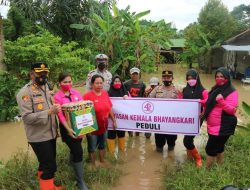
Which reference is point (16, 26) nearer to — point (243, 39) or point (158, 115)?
point (158, 115)

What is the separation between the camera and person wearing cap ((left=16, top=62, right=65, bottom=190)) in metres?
3.54

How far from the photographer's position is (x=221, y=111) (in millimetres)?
4215

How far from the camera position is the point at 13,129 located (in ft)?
26.8

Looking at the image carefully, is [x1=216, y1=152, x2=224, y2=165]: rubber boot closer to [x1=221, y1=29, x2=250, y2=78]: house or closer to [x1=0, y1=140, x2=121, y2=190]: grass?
[x1=0, y1=140, x2=121, y2=190]: grass

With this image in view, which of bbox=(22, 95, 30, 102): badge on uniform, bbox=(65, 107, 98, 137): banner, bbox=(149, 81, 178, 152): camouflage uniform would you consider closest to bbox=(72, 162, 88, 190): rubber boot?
bbox=(65, 107, 98, 137): banner

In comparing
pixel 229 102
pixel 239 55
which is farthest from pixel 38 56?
pixel 239 55

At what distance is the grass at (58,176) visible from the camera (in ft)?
13.4

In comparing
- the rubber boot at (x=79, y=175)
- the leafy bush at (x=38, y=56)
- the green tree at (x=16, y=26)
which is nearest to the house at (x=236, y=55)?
the leafy bush at (x=38, y=56)

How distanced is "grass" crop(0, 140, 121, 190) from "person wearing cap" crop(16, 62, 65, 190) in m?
0.43

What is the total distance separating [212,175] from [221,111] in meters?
0.89

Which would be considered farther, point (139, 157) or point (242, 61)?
point (242, 61)

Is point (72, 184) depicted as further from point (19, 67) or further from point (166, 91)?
point (19, 67)

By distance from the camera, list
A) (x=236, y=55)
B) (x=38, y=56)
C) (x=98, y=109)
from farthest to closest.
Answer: (x=236, y=55) → (x=38, y=56) → (x=98, y=109)

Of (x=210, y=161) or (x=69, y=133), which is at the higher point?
(x=69, y=133)
